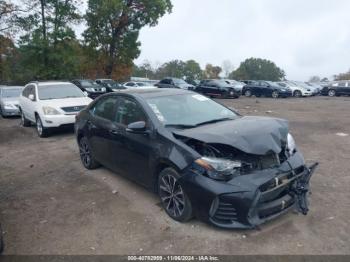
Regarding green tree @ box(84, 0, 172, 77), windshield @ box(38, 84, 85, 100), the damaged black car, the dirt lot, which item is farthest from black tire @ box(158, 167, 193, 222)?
green tree @ box(84, 0, 172, 77)

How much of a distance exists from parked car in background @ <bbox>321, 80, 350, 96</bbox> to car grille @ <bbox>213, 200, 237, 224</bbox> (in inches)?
1102

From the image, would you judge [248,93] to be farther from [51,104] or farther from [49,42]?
[51,104]

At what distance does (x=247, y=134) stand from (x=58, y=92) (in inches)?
325

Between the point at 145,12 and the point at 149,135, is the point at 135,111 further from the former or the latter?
the point at 145,12

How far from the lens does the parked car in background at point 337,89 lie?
2790 cm

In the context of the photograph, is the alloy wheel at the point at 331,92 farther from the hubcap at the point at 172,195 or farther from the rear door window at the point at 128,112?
the hubcap at the point at 172,195

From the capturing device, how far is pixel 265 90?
2722 cm

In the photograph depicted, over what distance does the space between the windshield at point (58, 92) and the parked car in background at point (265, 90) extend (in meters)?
19.4

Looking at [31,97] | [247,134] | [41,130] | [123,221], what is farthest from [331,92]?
[123,221]

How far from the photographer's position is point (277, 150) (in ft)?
12.7

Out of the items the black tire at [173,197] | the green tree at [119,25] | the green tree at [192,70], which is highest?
the green tree at [119,25]

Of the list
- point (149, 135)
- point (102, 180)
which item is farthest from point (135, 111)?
point (102, 180)

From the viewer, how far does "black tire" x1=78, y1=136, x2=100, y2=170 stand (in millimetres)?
6297

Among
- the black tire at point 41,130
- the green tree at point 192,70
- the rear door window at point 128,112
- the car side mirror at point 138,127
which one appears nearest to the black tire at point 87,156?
the rear door window at point 128,112
